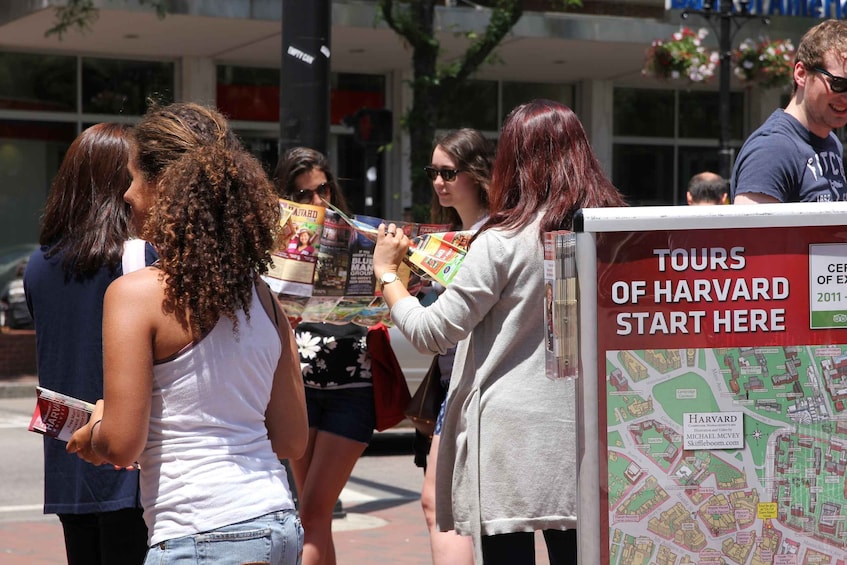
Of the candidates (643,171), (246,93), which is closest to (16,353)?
(246,93)

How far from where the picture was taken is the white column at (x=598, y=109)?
69.8ft

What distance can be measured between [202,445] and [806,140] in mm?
2118

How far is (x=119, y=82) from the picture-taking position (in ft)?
62.0

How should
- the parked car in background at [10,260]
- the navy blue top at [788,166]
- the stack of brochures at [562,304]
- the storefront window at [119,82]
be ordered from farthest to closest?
1. the storefront window at [119,82]
2. the parked car in background at [10,260]
3. the navy blue top at [788,166]
4. the stack of brochures at [562,304]

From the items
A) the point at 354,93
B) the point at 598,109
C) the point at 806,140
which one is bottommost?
the point at 806,140

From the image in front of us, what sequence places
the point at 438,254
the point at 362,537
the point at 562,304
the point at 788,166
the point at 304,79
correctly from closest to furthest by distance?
the point at 562,304 < the point at 788,166 < the point at 438,254 < the point at 304,79 < the point at 362,537

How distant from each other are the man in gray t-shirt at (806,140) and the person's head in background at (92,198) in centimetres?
182

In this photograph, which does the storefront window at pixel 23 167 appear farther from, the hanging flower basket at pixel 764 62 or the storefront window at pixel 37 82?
the hanging flower basket at pixel 764 62

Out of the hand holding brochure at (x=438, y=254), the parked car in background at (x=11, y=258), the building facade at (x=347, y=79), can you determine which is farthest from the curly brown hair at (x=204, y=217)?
the parked car in background at (x=11, y=258)

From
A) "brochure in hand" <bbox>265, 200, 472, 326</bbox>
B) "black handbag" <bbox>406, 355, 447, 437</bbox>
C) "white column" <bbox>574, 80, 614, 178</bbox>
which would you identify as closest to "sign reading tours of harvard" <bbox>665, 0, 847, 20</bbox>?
"white column" <bbox>574, 80, 614, 178</bbox>

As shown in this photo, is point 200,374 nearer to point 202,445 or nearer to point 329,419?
point 202,445

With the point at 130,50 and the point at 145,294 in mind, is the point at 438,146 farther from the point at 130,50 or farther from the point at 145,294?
the point at 130,50

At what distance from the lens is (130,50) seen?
734 inches

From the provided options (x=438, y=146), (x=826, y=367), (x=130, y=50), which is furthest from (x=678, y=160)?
(x=826, y=367)
